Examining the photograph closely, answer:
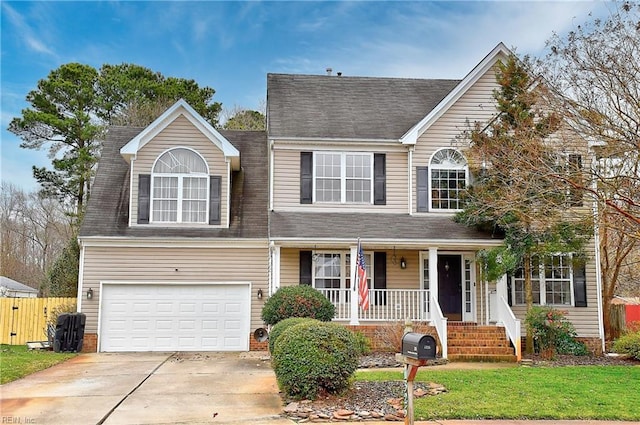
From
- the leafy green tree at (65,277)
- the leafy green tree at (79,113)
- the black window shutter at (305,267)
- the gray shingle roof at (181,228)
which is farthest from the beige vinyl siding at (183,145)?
the leafy green tree at (79,113)

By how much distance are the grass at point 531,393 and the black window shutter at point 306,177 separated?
277 inches

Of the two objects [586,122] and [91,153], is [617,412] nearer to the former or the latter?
[586,122]

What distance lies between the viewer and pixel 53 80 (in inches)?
1227

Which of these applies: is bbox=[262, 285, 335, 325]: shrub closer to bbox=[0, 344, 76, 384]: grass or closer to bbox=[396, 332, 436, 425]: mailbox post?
bbox=[0, 344, 76, 384]: grass

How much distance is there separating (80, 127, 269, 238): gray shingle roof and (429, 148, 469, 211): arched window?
17.4ft

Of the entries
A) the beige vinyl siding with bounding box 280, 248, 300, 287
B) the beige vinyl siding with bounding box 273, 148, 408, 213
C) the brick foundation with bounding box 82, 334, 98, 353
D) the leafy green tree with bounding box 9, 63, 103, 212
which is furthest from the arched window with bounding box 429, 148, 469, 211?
the leafy green tree with bounding box 9, 63, 103, 212

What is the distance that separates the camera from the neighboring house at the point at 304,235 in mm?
16922

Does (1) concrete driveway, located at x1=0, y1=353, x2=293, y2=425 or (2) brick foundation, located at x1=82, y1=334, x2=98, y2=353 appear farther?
(2) brick foundation, located at x1=82, y1=334, x2=98, y2=353

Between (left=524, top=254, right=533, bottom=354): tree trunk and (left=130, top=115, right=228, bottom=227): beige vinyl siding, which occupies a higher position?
(left=130, top=115, right=228, bottom=227): beige vinyl siding

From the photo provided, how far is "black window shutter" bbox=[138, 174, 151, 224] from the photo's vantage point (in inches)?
690

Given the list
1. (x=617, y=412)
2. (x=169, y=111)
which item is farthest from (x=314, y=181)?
(x=617, y=412)

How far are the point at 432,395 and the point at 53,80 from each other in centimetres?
Answer: 2881

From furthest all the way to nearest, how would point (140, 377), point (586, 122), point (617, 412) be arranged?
point (586, 122)
point (140, 377)
point (617, 412)

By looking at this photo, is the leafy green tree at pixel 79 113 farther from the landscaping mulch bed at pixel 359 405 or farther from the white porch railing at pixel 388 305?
the landscaping mulch bed at pixel 359 405
